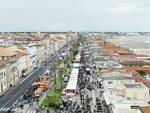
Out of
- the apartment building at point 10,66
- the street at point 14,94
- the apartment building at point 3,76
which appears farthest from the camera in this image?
the apartment building at point 10,66

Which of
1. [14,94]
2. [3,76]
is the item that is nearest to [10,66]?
[3,76]

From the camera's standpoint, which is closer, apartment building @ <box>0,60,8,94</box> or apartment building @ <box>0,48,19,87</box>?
apartment building @ <box>0,60,8,94</box>

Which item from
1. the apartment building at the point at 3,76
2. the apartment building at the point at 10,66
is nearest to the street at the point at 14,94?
the apartment building at the point at 3,76

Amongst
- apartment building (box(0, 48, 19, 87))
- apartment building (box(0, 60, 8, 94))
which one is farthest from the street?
apartment building (box(0, 48, 19, 87))

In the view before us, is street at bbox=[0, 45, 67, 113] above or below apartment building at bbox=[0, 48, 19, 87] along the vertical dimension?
below

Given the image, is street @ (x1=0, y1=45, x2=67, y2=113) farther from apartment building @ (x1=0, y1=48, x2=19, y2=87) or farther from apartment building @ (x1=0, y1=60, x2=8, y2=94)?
apartment building @ (x1=0, y1=48, x2=19, y2=87)

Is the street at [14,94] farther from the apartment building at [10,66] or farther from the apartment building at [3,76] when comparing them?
the apartment building at [10,66]

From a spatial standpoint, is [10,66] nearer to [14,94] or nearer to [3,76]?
[3,76]

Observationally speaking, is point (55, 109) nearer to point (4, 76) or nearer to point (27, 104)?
point (27, 104)

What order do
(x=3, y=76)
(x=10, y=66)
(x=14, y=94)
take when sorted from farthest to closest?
(x=10, y=66)
(x=3, y=76)
(x=14, y=94)

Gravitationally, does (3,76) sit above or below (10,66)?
below

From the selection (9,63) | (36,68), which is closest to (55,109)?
(9,63)
